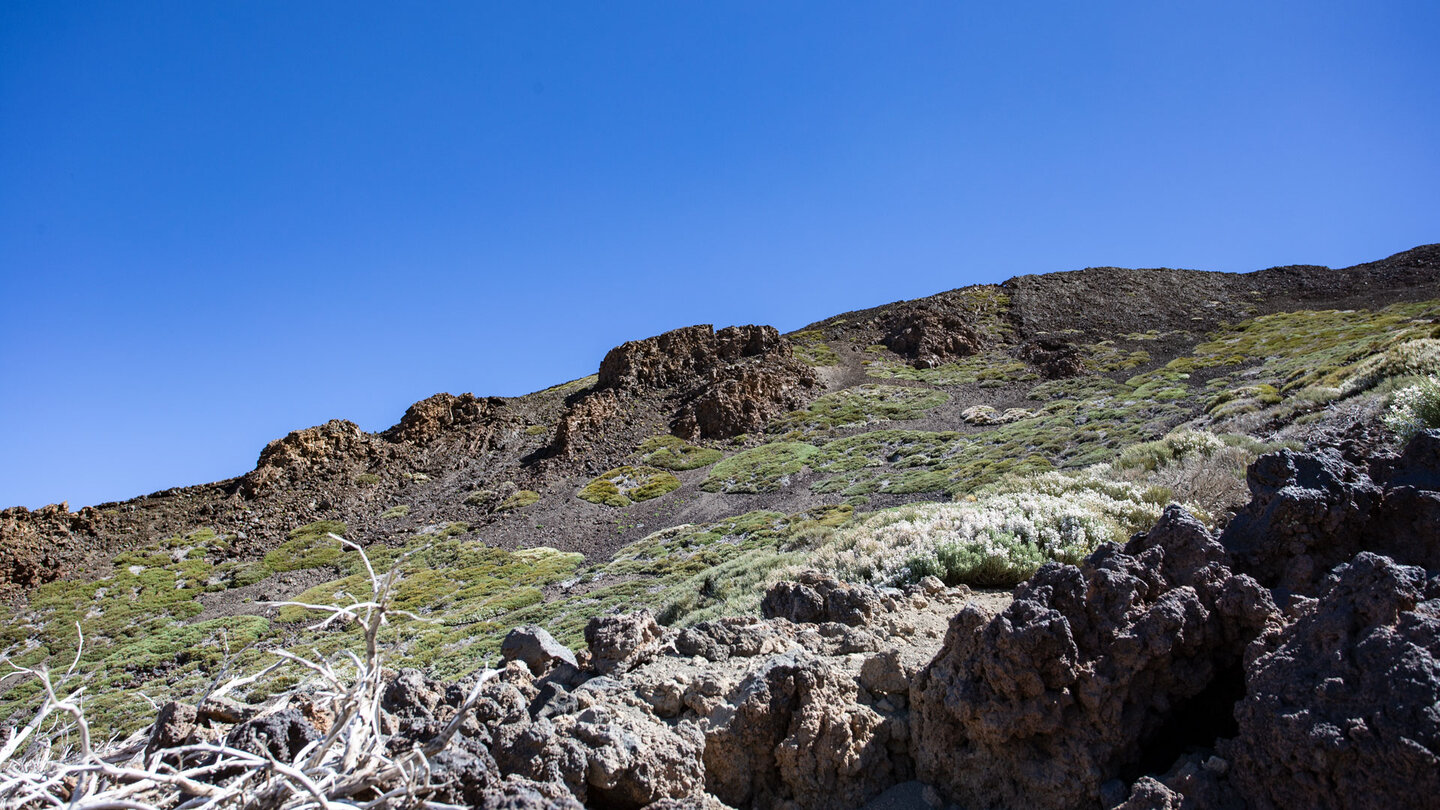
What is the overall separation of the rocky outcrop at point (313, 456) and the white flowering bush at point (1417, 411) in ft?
137

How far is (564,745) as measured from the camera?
3.40 m

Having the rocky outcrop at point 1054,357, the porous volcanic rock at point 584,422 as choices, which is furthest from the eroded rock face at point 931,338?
the porous volcanic rock at point 584,422

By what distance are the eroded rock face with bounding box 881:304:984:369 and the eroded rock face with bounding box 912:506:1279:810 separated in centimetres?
5220

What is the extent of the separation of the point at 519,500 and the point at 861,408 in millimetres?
21542

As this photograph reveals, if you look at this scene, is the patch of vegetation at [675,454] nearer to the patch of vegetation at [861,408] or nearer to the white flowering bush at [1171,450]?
the patch of vegetation at [861,408]

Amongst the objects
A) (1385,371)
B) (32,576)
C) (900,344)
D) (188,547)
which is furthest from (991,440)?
(32,576)

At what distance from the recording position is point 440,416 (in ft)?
145

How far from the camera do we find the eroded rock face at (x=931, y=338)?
55938 mm

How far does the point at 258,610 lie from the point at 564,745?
1076 inches

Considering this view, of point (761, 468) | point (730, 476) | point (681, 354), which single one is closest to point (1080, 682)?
point (761, 468)

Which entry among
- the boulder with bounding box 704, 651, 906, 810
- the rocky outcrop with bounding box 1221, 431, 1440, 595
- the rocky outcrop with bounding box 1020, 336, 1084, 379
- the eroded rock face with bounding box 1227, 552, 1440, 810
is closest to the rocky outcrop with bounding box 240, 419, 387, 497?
the boulder with bounding box 704, 651, 906, 810

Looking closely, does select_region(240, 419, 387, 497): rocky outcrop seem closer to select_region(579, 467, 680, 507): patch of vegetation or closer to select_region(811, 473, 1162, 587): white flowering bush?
select_region(579, 467, 680, 507): patch of vegetation

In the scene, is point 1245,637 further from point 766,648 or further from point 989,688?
point 766,648

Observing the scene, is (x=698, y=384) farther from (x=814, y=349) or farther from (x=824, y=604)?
(x=824, y=604)
